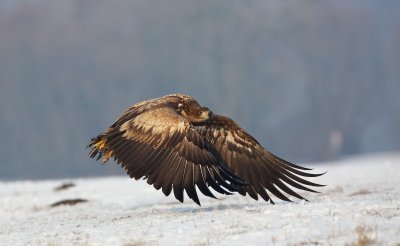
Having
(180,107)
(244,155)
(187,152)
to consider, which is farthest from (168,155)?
(244,155)

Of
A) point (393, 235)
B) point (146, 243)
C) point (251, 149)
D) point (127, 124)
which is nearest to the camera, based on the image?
point (393, 235)

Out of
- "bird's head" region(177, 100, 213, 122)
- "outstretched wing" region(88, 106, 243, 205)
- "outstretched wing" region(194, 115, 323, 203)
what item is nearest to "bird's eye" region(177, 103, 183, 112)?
"bird's head" region(177, 100, 213, 122)

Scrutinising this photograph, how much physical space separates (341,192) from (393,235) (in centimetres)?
1071

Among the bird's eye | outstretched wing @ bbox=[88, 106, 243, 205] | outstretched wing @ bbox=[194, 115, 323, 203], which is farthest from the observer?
outstretched wing @ bbox=[194, 115, 323, 203]

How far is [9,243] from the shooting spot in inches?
436

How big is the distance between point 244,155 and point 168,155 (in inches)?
98.9

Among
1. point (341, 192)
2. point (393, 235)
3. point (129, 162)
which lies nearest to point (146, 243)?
point (129, 162)

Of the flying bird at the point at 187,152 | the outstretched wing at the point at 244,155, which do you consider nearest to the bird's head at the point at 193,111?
the flying bird at the point at 187,152

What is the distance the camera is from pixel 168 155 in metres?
11.8

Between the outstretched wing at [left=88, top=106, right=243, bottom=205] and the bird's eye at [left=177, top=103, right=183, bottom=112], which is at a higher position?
the bird's eye at [left=177, top=103, right=183, bottom=112]

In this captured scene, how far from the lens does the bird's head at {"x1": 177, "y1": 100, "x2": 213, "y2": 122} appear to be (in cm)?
1318

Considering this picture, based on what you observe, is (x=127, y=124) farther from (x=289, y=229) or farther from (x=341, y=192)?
(x=341, y=192)

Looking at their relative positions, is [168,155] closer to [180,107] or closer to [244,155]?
[180,107]

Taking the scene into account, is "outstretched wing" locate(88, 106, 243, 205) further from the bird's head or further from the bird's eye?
the bird's head
